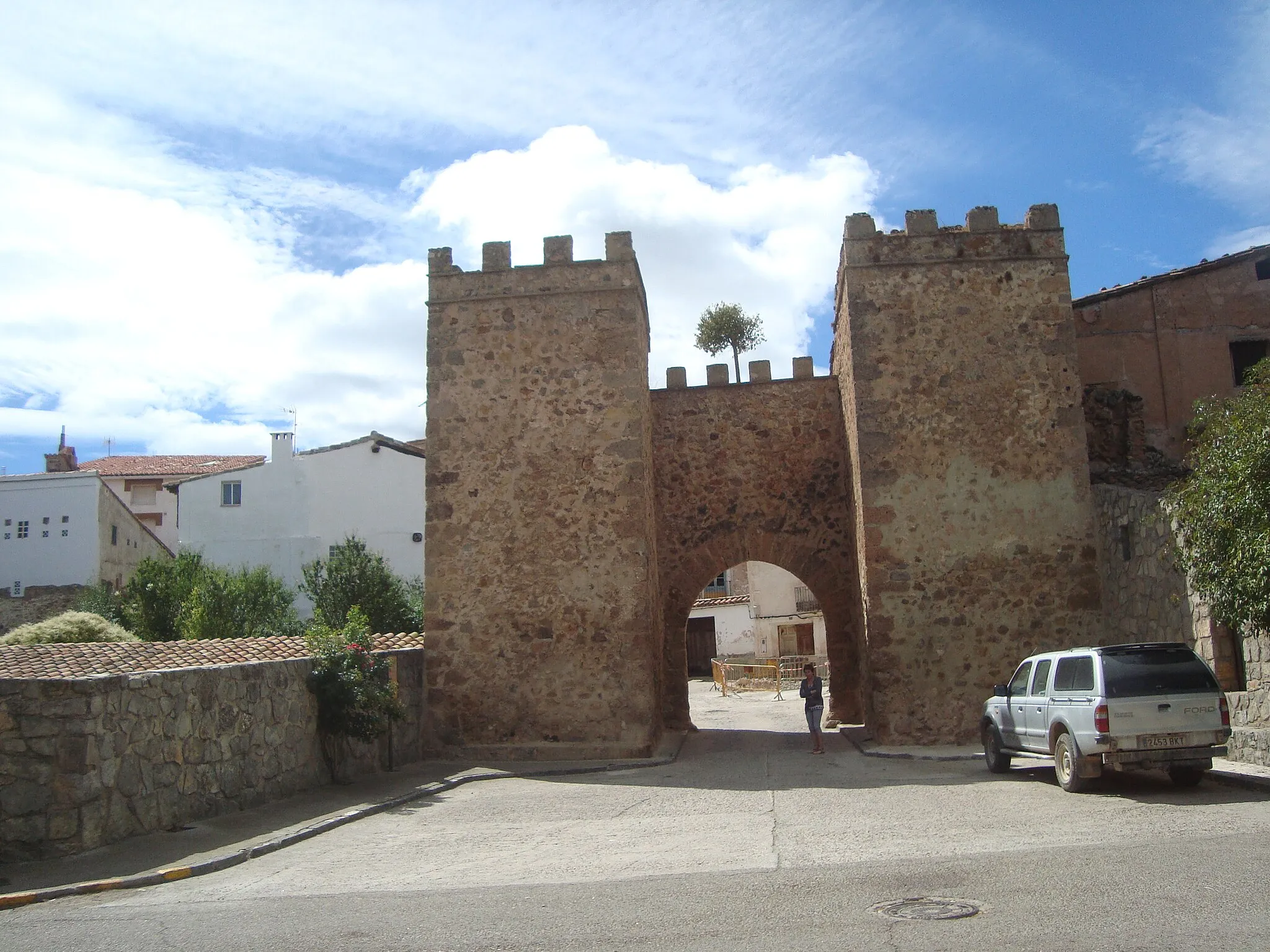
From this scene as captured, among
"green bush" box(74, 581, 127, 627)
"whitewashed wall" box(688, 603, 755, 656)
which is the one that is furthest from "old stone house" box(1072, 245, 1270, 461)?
"green bush" box(74, 581, 127, 627)

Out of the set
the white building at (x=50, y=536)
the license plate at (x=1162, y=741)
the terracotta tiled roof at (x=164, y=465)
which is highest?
the terracotta tiled roof at (x=164, y=465)

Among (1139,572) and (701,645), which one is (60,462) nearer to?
(701,645)

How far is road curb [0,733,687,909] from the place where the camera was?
7613 millimetres

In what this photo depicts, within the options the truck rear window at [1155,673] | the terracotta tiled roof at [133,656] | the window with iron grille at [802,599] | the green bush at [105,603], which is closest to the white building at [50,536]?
the green bush at [105,603]

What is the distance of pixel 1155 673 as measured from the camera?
10117 millimetres

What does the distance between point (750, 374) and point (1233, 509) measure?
30.5ft

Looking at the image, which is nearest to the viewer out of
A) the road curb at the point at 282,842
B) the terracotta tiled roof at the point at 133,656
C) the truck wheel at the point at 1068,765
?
the road curb at the point at 282,842

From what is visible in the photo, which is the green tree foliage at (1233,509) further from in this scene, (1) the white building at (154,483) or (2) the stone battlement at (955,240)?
(1) the white building at (154,483)

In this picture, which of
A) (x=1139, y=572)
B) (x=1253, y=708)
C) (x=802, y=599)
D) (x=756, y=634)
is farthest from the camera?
(x=756, y=634)

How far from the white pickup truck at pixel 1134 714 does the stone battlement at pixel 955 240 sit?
7321 millimetres

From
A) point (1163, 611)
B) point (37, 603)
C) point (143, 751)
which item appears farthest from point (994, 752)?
point (37, 603)

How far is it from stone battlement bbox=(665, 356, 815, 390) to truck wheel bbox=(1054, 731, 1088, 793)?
907 cm

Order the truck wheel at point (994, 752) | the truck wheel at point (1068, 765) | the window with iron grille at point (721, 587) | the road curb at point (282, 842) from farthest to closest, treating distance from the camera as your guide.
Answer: the window with iron grille at point (721, 587)
the truck wheel at point (994, 752)
the truck wheel at point (1068, 765)
the road curb at point (282, 842)

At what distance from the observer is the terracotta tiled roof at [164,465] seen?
4991 cm
